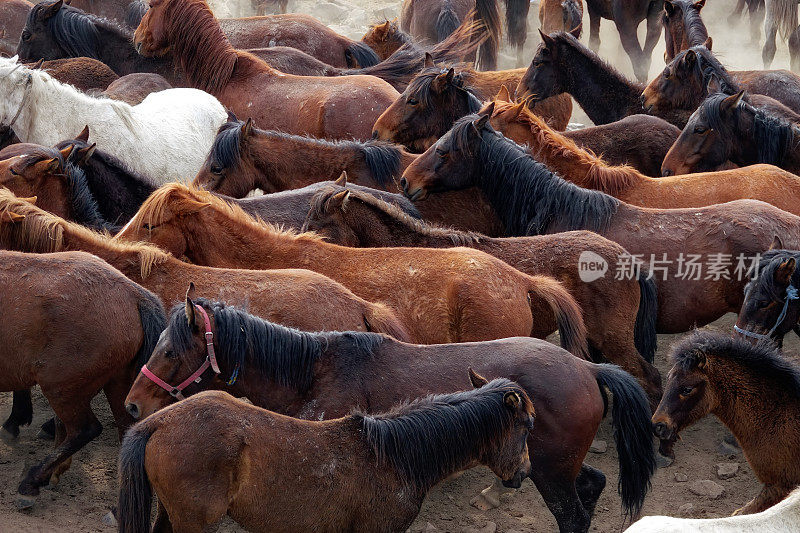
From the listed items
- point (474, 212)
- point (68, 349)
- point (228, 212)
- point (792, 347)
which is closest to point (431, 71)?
point (474, 212)

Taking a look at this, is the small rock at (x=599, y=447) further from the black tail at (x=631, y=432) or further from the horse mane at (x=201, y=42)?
the horse mane at (x=201, y=42)

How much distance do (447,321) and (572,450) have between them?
1.12 m

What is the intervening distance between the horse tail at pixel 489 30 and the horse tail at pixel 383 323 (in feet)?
29.4

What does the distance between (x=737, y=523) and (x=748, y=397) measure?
4.99 feet

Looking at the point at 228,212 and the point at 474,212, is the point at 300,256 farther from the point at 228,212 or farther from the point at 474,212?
the point at 474,212

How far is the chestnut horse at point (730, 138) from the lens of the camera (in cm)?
734

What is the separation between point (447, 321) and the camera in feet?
16.8

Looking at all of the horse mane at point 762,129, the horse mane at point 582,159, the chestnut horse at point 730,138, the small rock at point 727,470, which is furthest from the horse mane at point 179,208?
the horse mane at point 762,129

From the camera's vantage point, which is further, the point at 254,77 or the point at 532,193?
the point at 254,77

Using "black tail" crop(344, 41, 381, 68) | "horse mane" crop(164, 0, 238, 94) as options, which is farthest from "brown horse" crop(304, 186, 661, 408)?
"black tail" crop(344, 41, 381, 68)

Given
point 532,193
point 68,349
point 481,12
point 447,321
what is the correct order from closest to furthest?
point 68,349 → point 447,321 → point 532,193 → point 481,12

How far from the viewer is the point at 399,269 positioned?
520cm

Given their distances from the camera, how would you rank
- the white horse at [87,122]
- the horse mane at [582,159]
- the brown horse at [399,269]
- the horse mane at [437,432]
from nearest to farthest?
the horse mane at [437,432] → the brown horse at [399,269] → the horse mane at [582,159] → the white horse at [87,122]

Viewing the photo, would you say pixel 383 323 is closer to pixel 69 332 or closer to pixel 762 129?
pixel 69 332
